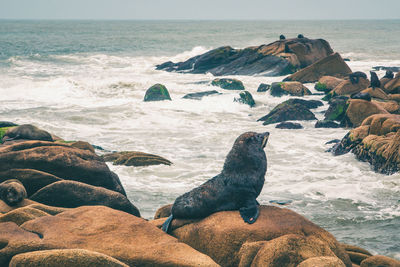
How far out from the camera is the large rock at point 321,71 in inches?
1216

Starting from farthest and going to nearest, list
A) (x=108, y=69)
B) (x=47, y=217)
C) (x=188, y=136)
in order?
(x=108, y=69), (x=188, y=136), (x=47, y=217)

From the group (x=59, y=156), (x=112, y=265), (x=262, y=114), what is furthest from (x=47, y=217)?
(x=262, y=114)

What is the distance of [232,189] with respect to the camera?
6.82 m

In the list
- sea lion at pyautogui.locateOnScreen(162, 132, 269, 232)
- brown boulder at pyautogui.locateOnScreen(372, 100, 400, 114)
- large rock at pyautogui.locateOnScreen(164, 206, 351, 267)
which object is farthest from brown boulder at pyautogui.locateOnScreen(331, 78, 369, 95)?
large rock at pyautogui.locateOnScreen(164, 206, 351, 267)

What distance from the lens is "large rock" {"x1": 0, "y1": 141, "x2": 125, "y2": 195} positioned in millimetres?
8750

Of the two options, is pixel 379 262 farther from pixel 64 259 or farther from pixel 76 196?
pixel 76 196

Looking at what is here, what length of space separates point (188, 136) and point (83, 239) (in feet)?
39.9

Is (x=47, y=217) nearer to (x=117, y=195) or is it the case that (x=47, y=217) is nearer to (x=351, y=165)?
(x=117, y=195)

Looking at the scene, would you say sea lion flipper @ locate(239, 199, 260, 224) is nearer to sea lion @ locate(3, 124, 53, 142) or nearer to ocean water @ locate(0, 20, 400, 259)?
ocean water @ locate(0, 20, 400, 259)

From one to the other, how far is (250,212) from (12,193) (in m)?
3.67

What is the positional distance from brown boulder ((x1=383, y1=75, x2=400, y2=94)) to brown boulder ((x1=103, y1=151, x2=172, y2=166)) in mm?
14218

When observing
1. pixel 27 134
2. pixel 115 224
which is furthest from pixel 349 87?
pixel 115 224

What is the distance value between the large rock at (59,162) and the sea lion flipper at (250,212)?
352 cm

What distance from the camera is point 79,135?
1819 centimetres
